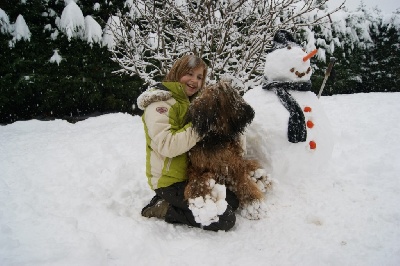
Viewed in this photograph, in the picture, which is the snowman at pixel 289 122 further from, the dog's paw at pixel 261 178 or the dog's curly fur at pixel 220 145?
the dog's curly fur at pixel 220 145

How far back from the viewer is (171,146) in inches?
77.2

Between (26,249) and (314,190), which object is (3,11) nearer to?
(26,249)

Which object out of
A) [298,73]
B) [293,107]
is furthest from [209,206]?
[298,73]

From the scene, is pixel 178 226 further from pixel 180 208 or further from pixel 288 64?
pixel 288 64

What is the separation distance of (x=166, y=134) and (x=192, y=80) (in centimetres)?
61

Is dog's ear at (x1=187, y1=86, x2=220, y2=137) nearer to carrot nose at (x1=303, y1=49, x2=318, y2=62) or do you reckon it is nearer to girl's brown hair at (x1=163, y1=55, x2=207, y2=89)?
girl's brown hair at (x1=163, y1=55, x2=207, y2=89)

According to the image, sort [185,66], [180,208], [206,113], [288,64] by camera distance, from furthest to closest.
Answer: [288,64] < [185,66] < [180,208] < [206,113]

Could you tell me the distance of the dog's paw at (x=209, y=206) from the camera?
1941 mm

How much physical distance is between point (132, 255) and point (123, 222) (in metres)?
0.40

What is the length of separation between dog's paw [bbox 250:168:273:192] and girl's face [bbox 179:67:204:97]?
867 mm

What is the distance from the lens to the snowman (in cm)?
240

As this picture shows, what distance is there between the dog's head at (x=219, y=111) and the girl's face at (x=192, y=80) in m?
0.47

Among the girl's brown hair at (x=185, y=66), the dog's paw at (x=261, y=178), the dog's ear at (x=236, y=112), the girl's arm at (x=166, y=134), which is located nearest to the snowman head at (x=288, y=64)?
the girl's brown hair at (x=185, y=66)

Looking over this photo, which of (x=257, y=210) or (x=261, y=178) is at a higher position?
(x=261, y=178)
